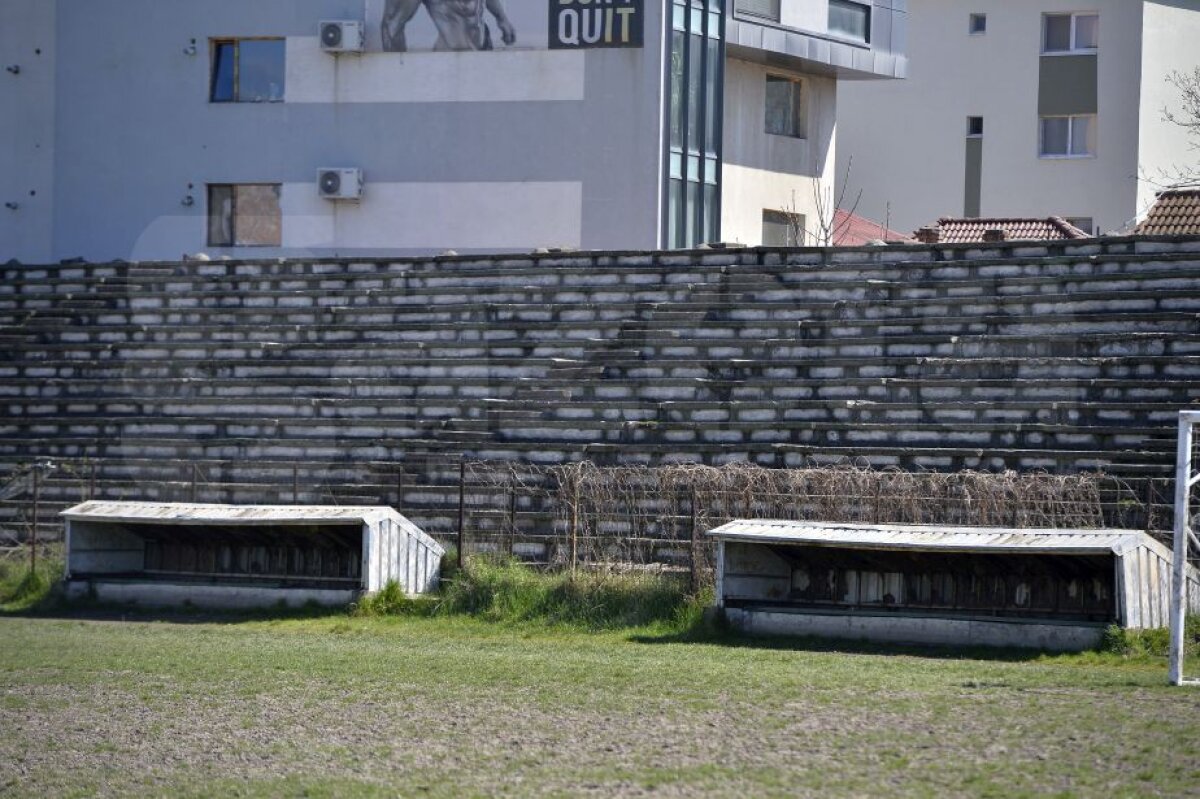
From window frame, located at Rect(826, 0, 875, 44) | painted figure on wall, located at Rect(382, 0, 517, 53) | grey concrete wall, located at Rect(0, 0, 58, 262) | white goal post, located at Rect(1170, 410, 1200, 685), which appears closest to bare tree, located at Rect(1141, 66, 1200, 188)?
window frame, located at Rect(826, 0, 875, 44)

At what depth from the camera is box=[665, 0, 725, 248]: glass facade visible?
37.0m

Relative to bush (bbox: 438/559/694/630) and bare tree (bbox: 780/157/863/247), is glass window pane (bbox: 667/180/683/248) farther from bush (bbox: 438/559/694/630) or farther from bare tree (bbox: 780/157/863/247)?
bush (bbox: 438/559/694/630)

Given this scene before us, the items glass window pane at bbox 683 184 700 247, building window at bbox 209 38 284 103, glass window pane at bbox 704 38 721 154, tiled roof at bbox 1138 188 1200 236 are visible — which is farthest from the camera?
building window at bbox 209 38 284 103

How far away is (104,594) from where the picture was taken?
23.2m

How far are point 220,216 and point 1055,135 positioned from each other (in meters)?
24.1

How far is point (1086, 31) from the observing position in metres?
50.1

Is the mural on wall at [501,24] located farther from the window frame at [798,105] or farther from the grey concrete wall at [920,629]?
the grey concrete wall at [920,629]

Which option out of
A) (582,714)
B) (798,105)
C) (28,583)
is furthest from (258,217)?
(582,714)

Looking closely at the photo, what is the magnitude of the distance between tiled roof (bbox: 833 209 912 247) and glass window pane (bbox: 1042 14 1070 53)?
7082 mm

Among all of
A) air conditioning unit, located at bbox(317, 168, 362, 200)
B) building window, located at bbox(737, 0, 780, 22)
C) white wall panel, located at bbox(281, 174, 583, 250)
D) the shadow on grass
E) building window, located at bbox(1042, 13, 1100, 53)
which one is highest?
building window, located at bbox(1042, 13, 1100, 53)

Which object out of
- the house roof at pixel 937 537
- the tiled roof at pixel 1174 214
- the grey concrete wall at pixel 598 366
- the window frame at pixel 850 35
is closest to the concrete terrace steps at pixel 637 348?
the grey concrete wall at pixel 598 366

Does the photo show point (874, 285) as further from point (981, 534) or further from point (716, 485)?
point (981, 534)

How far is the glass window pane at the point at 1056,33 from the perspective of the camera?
5041cm

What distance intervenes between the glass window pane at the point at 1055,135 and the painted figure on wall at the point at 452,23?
19.7 m
